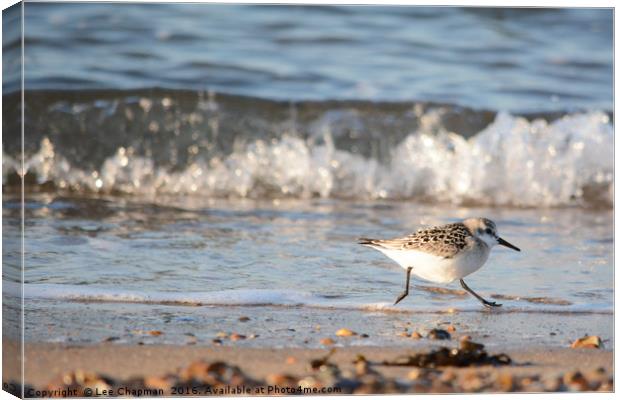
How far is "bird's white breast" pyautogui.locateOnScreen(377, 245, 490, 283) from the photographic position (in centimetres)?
486

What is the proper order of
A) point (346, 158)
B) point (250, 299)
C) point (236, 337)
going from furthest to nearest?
point (346, 158)
point (250, 299)
point (236, 337)

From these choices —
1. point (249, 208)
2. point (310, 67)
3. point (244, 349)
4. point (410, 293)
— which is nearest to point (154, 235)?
point (249, 208)

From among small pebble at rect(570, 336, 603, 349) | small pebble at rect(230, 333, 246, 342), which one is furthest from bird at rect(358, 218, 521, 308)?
small pebble at rect(230, 333, 246, 342)

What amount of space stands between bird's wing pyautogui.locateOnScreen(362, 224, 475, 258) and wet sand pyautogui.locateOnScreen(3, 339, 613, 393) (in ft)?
2.40

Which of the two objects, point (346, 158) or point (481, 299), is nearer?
point (481, 299)

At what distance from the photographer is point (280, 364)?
13.0ft

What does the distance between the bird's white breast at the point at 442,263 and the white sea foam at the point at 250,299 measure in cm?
16

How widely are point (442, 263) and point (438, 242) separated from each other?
0.33 feet

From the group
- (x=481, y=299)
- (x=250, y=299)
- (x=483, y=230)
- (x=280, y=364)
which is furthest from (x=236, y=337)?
(x=483, y=230)

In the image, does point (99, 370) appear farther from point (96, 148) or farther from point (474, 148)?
point (474, 148)

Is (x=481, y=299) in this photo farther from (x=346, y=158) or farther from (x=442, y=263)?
(x=346, y=158)

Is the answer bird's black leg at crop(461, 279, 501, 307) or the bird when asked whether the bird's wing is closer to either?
the bird

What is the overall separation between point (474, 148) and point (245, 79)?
1.96m

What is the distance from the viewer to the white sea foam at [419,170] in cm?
764
